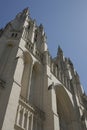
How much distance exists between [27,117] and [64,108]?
7427 millimetres

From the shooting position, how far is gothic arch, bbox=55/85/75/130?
15.9 meters

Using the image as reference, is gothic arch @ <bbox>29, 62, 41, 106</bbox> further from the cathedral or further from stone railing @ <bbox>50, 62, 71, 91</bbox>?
stone railing @ <bbox>50, 62, 71, 91</bbox>

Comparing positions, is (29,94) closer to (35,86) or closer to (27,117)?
(35,86)

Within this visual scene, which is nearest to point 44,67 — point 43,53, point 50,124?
point 43,53

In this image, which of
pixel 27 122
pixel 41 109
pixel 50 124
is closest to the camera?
pixel 27 122

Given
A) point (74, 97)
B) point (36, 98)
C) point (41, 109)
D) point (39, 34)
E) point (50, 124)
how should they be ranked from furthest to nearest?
point (39, 34)
point (74, 97)
point (36, 98)
point (41, 109)
point (50, 124)

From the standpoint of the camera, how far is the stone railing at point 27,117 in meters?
9.67

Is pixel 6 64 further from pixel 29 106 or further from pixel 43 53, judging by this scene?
pixel 43 53

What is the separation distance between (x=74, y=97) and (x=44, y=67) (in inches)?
201

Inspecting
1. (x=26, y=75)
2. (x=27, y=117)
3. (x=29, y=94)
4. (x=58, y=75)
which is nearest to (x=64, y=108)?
(x=58, y=75)

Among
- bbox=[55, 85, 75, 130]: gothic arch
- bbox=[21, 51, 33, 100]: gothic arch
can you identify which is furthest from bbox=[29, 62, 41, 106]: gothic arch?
bbox=[55, 85, 75, 130]: gothic arch

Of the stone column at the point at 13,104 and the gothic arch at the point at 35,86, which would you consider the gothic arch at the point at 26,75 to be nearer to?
the gothic arch at the point at 35,86

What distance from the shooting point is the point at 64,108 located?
56.2 ft

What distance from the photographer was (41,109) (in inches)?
488
